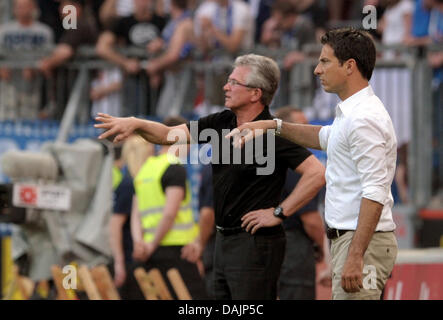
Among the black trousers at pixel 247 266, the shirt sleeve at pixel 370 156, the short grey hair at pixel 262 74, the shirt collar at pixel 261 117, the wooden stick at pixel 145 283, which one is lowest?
the wooden stick at pixel 145 283

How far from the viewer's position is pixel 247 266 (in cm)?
627

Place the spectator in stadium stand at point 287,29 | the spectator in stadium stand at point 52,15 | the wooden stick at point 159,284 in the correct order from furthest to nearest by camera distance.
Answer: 1. the spectator in stadium stand at point 52,15
2. the spectator in stadium stand at point 287,29
3. the wooden stick at point 159,284

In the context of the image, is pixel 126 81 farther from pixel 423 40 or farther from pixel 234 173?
pixel 234 173

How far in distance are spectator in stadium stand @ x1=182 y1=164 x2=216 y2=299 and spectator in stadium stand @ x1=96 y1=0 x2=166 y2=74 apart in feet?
12.8

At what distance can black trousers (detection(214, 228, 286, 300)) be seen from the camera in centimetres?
627

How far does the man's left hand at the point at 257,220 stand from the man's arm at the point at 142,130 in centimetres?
65

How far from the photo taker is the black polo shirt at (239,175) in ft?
20.7

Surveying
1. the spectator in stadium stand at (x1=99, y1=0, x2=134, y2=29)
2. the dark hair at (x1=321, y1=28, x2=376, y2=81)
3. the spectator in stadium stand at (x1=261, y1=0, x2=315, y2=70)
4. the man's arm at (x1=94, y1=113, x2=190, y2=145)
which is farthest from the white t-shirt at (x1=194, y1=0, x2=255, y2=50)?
the dark hair at (x1=321, y1=28, x2=376, y2=81)

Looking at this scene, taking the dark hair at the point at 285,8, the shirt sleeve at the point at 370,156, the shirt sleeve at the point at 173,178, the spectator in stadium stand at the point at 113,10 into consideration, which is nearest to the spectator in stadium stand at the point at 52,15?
the spectator in stadium stand at the point at 113,10

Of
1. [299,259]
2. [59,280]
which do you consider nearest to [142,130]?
[299,259]

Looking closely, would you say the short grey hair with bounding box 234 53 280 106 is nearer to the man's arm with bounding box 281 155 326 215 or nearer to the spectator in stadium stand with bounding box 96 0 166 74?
the man's arm with bounding box 281 155 326 215

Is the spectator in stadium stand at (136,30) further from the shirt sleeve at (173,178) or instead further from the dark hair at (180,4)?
the shirt sleeve at (173,178)
